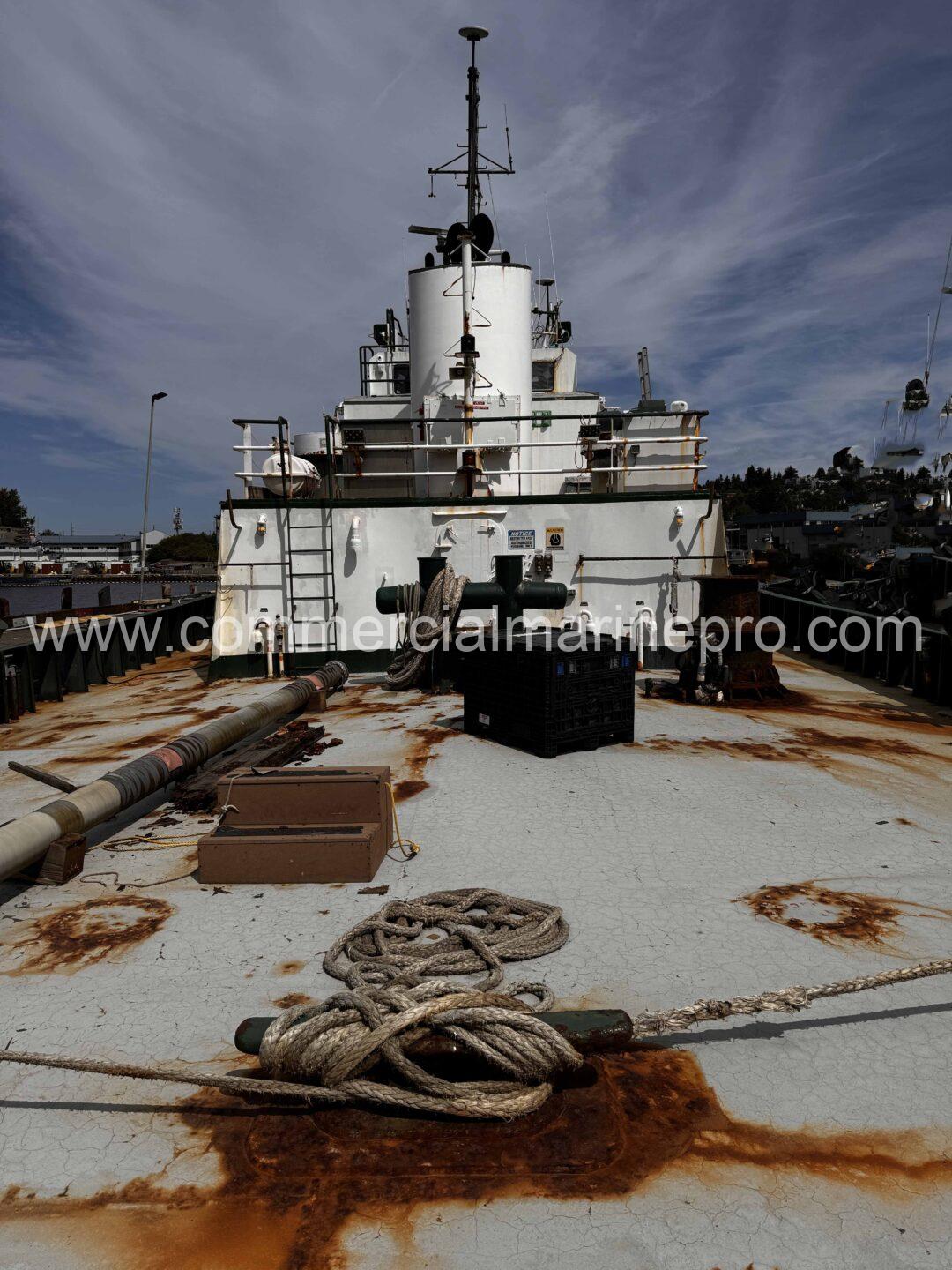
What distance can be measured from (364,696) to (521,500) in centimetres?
413

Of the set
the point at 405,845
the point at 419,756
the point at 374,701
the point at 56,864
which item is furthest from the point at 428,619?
the point at 56,864

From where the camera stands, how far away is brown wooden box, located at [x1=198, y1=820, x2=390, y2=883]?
420 centimetres

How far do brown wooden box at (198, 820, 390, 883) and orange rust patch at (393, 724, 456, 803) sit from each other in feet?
4.52

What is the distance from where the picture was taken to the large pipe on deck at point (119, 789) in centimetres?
398

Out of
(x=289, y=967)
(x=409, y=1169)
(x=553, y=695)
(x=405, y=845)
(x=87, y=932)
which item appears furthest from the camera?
(x=553, y=695)

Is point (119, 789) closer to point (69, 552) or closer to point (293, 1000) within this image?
point (293, 1000)

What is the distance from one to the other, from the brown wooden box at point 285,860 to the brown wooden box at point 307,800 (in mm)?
349

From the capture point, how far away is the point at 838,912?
3764 mm

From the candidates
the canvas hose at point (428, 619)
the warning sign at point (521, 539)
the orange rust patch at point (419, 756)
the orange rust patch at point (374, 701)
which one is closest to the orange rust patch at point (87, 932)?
the orange rust patch at point (419, 756)

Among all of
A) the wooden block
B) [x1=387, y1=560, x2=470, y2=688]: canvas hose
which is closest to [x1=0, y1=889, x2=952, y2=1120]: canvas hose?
the wooden block

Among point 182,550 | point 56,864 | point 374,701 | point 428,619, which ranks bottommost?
point 56,864

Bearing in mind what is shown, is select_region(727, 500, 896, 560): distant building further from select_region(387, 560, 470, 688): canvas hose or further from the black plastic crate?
the black plastic crate

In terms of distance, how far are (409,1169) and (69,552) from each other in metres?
134

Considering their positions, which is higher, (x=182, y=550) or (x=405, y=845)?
(x=182, y=550)
